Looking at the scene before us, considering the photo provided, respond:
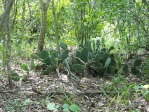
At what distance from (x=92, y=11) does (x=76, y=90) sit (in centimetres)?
316

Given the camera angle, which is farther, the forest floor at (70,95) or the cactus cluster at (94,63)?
the cactus cluster at (94,63)

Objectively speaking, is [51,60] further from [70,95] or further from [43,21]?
[43,21]

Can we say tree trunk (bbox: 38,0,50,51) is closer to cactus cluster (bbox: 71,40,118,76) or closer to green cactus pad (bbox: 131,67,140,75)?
cactus cluster (bbox: 71,40,118,76)

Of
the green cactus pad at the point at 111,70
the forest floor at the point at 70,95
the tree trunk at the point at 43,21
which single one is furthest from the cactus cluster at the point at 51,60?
the tree trunk at the point at 43,21

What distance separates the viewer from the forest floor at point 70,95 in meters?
3.44

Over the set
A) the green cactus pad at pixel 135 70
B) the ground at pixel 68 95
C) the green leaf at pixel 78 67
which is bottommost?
the ground at pixel 68 95

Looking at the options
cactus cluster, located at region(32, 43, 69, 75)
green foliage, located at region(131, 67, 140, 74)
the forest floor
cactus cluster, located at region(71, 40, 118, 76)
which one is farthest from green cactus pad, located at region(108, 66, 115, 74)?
cactus cluster, located at region(32, 43, 69, 75)

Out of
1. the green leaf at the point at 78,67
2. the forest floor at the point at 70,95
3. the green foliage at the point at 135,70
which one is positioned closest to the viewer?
the forest floor at the point at 70,95

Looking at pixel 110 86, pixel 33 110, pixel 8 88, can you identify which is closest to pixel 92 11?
pixel 110 86

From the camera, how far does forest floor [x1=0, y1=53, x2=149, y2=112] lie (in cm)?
344

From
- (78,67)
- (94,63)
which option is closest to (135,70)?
(94,63)

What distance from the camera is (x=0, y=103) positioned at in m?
3.48

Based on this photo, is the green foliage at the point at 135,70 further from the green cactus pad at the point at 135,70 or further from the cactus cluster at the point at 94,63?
the cactus cluster at the point at 94,63

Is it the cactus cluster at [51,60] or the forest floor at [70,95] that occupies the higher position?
the cactus cluster at [51,60]
